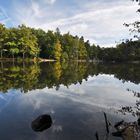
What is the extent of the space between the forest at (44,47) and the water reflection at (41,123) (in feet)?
167

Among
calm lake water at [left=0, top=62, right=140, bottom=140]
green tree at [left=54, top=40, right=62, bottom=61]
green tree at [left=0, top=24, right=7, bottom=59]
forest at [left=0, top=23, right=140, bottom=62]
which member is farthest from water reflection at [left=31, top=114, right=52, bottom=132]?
green tree at [left=54, top=40, right=62, bottom=61]

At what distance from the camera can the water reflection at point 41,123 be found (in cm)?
1363

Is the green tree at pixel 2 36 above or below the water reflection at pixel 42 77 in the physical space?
above

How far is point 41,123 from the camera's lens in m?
13.9

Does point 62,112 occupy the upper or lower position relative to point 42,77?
upper

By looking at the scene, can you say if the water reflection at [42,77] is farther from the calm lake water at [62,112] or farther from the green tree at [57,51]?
the green tree at [57,51]

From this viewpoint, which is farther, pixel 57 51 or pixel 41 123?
pixel 57 51

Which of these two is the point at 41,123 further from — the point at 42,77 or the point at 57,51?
the point at 57,51

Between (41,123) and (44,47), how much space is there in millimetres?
110127

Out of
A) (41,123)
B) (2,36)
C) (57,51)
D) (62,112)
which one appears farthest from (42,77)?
(57,51)

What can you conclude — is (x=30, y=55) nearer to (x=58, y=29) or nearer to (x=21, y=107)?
(x=58, y=29)

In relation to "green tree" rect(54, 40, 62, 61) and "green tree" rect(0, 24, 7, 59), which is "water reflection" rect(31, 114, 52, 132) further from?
"green tree" rect(54, 40, 62, 61)

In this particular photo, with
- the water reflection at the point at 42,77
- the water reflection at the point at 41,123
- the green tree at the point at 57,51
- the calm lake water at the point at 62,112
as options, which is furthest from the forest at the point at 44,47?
the water reflection at the point at 41,123

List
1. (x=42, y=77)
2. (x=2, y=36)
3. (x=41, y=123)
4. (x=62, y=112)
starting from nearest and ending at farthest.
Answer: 1. (x=41, y=123)
2. (x=62, y=112)
3. (x=42, y=77)
4. (x=2, y=36)
